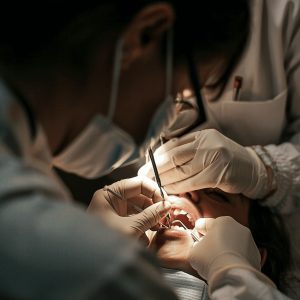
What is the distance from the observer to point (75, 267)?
0.65 m

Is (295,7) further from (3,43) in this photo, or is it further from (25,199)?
(25,199)

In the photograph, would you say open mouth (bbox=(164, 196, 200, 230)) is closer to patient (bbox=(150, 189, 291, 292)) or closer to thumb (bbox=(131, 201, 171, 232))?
patient (bbox=(150, 189, 291, 292))

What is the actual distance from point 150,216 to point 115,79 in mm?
729

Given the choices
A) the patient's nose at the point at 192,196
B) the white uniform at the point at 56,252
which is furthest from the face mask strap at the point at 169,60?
the patient's nose at the point at 192,196

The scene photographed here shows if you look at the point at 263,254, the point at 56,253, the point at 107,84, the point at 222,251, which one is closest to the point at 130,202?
the point at 222,251

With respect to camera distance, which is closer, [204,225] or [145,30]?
[145,30]

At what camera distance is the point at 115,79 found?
31.6 inches

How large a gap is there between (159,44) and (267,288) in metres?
0.79

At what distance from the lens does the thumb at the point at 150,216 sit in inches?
56.0

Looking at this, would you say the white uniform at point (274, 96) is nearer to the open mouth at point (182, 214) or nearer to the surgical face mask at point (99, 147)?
the open mouth at point (182, 214)

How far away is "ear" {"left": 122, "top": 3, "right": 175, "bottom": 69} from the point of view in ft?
2.51

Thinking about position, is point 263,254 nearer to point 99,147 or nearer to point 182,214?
point 182,214

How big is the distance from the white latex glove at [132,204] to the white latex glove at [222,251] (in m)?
0.16

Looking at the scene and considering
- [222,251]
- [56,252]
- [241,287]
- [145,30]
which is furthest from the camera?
[222,251]
